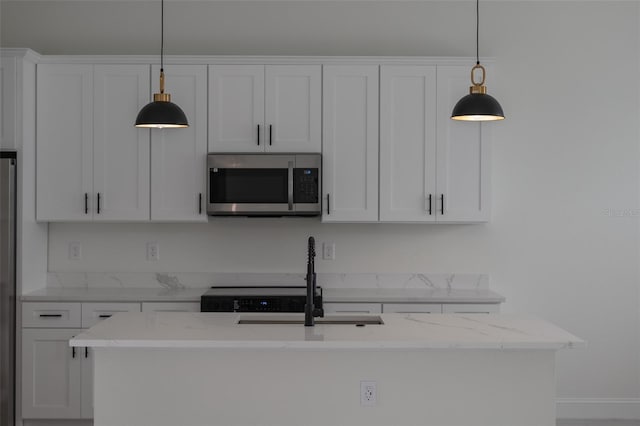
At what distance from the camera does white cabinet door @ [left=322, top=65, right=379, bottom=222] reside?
4.24 meters

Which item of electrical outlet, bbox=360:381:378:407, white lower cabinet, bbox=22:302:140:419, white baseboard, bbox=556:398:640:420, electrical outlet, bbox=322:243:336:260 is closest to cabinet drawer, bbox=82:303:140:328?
white lower cabinet, bbox=22:302:140:419

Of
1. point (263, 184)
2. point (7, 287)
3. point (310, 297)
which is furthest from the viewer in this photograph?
point (263, 184)

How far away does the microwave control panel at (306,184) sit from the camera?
4180mm

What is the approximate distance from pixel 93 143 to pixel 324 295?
5.88 ft

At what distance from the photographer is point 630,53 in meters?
4.51

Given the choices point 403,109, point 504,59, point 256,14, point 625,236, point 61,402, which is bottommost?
Result: point 61,402

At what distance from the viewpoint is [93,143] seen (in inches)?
167

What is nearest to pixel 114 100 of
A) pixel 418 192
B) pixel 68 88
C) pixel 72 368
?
pixel 68 88

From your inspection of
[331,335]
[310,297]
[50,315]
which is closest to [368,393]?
[331,335]

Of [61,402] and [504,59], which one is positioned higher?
[504,59]

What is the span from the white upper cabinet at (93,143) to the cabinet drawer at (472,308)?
202 centimetres

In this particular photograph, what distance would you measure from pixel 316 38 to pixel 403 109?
0.85 metres

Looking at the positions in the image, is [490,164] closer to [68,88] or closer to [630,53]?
[630,53]

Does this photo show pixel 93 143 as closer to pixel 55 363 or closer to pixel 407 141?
pixel 55 363
